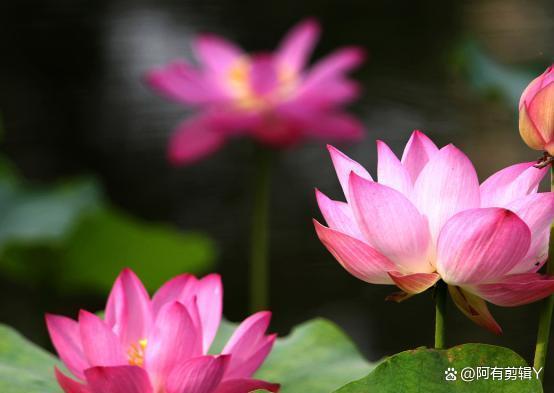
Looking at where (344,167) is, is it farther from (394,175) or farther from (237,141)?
(237,141)

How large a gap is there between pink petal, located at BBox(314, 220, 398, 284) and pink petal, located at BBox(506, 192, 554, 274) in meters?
0.06

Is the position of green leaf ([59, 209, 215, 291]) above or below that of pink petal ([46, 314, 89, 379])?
above

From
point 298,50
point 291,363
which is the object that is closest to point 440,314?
point 291,363

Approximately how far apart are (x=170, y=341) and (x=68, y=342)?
0.06m

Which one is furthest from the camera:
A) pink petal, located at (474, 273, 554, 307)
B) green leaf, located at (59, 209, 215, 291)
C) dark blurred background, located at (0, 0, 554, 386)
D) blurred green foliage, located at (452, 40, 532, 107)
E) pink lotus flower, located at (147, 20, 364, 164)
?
dark blurred background, located at (0, 0, 554, 386)

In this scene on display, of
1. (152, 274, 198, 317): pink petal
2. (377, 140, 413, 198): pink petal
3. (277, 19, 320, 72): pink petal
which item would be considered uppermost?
(277, 19, 320, 72): pink petal

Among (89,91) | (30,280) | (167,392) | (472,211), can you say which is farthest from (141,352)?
(89,91)

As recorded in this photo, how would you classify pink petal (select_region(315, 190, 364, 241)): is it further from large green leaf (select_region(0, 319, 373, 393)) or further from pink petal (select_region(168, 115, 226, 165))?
pink petal (select_region(168, 115, 226, 165))

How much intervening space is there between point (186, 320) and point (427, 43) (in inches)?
87.8

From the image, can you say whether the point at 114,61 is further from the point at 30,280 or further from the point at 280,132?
the point at 280,132

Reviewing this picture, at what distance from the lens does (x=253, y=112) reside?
5.11 feet

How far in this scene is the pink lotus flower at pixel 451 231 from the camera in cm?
43

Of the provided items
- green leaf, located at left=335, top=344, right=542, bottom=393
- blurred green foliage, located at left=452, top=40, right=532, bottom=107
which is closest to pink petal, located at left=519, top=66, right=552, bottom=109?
green leaf, located at left=335, top=344, right=542, bottom=393

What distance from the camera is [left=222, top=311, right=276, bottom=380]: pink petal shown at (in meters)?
0.51
